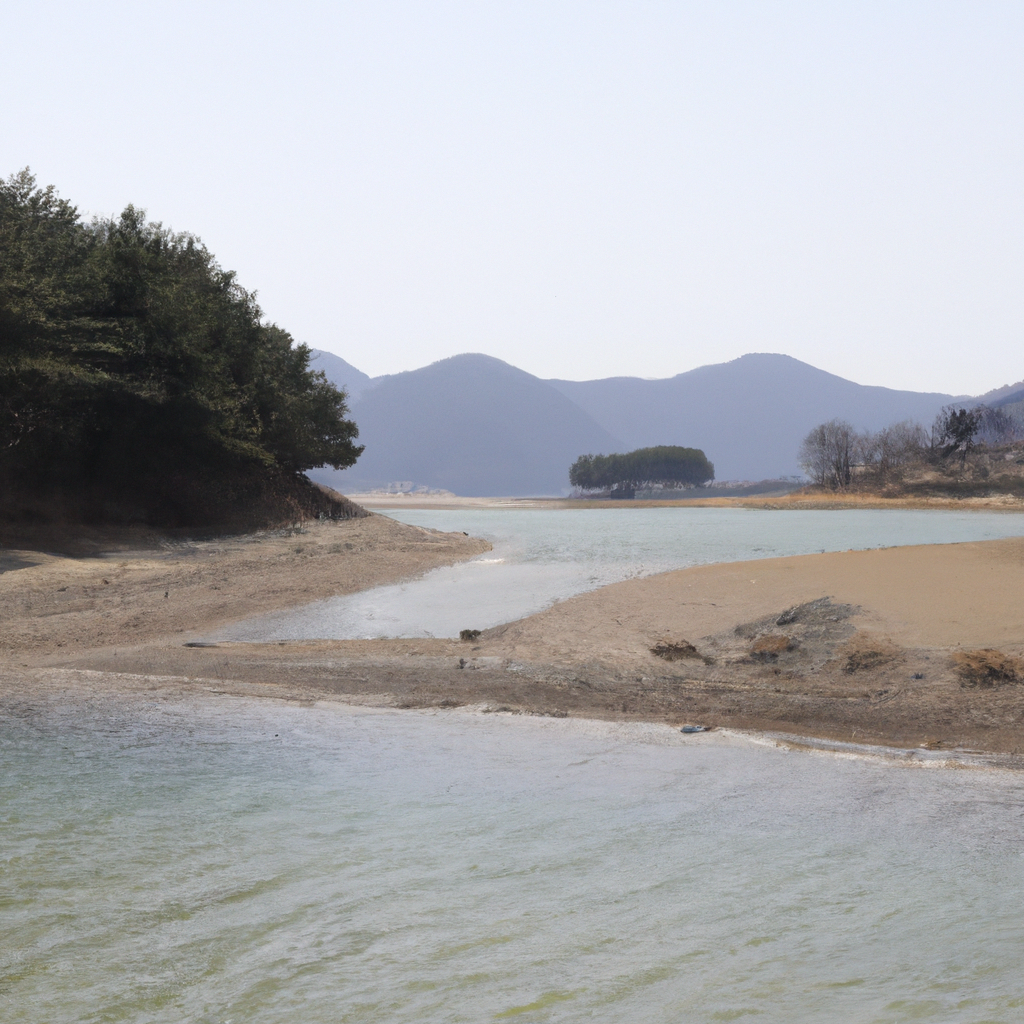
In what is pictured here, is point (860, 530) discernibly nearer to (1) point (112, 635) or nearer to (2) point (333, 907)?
(1) point (112, 635)

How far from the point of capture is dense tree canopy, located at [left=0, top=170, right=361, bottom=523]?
27.6m

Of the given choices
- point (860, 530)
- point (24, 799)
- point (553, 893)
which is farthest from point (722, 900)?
point (860, 530)

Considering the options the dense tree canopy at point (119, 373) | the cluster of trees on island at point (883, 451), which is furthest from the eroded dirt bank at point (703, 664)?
the cluster of trees on island at point (883, 451)

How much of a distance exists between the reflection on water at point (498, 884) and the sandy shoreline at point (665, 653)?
1.68 m

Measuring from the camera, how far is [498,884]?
5.16 meters

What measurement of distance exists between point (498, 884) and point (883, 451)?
12731 centimetres

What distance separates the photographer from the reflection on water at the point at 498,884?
400 centimetres

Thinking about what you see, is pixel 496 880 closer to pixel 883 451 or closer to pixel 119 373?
pixel 119 373

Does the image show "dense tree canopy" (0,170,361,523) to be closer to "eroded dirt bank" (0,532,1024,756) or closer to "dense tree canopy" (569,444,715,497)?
"eroded dirt bank" (0,532,1024,756)

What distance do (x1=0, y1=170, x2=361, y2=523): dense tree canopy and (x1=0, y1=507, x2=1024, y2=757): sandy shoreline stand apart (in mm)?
10737

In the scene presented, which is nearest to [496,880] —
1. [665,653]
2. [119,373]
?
[665,653]

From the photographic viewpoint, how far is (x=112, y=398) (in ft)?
104

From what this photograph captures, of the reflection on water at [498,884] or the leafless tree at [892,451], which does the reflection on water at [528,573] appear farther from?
the leafless tree at [892,451]

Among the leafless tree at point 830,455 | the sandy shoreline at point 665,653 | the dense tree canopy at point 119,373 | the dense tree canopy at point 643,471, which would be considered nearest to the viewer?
the sandy shoreline at point 665,653
